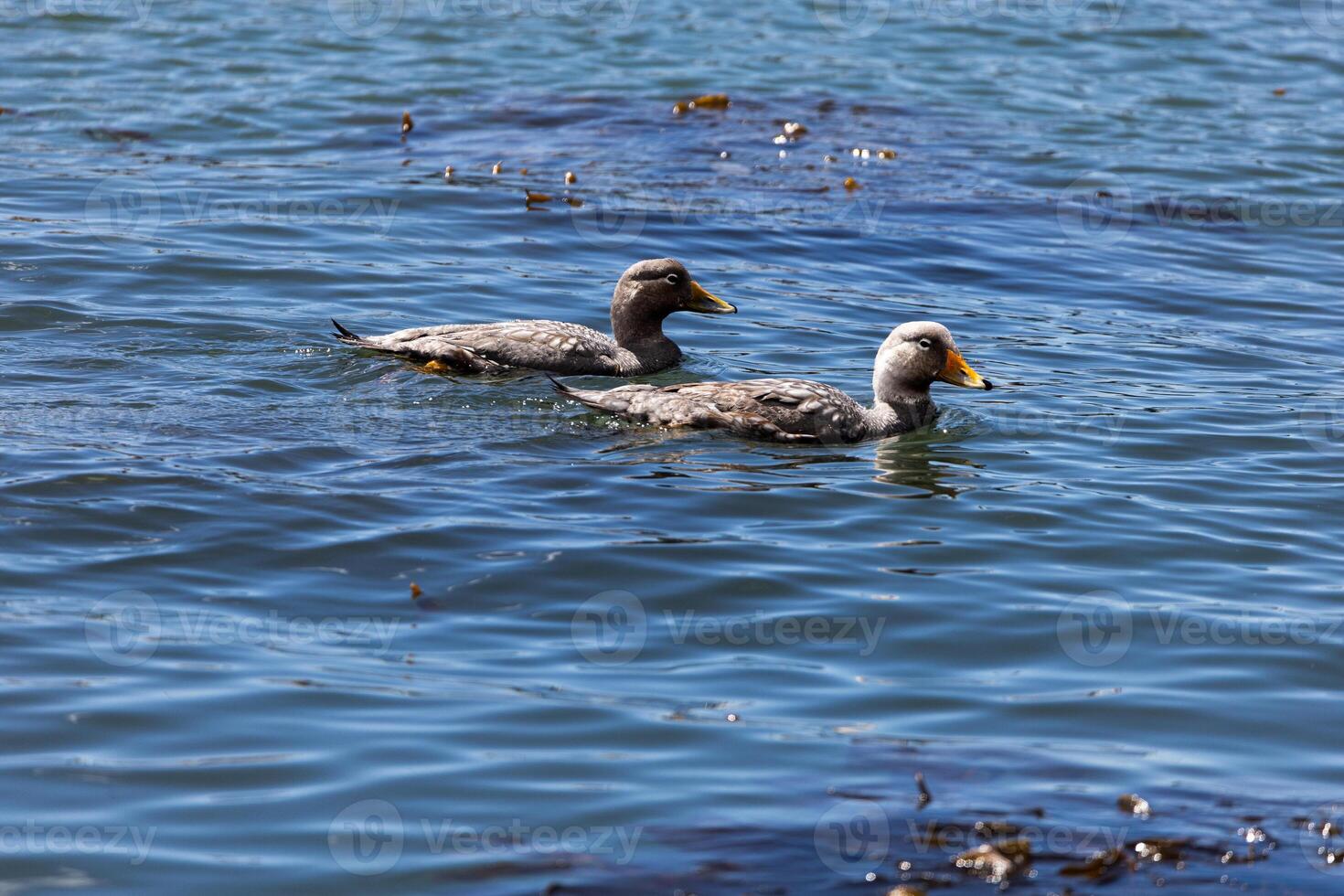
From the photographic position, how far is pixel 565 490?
9531mm

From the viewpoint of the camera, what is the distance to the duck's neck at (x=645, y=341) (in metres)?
12.6

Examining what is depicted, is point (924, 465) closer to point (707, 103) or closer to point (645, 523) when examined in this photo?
point (645, 523)

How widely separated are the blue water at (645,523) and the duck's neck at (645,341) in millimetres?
486

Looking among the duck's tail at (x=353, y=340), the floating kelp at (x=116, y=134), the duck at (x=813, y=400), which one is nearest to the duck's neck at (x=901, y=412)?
the duck at (x=813, y=400)

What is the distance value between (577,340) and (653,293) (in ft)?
2.80

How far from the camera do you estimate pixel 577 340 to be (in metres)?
12.1

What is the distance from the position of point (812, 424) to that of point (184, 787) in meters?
5.56

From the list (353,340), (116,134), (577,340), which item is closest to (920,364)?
(577,340)

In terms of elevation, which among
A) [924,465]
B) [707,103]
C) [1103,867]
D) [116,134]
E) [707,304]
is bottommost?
[1103,867]

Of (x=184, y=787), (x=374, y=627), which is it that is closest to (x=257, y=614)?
(x=374, y=627)

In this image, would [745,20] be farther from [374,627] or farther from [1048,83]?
[374,627]

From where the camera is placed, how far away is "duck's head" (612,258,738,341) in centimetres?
1260

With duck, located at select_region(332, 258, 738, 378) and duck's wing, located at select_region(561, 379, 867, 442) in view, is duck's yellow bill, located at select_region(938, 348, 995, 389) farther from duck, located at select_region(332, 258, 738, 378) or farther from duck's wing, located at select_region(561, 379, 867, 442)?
duck, located at select_region(332, 258, 738, 378)

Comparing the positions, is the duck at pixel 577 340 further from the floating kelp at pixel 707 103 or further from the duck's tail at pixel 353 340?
the floating kelp at pixel 707 103
